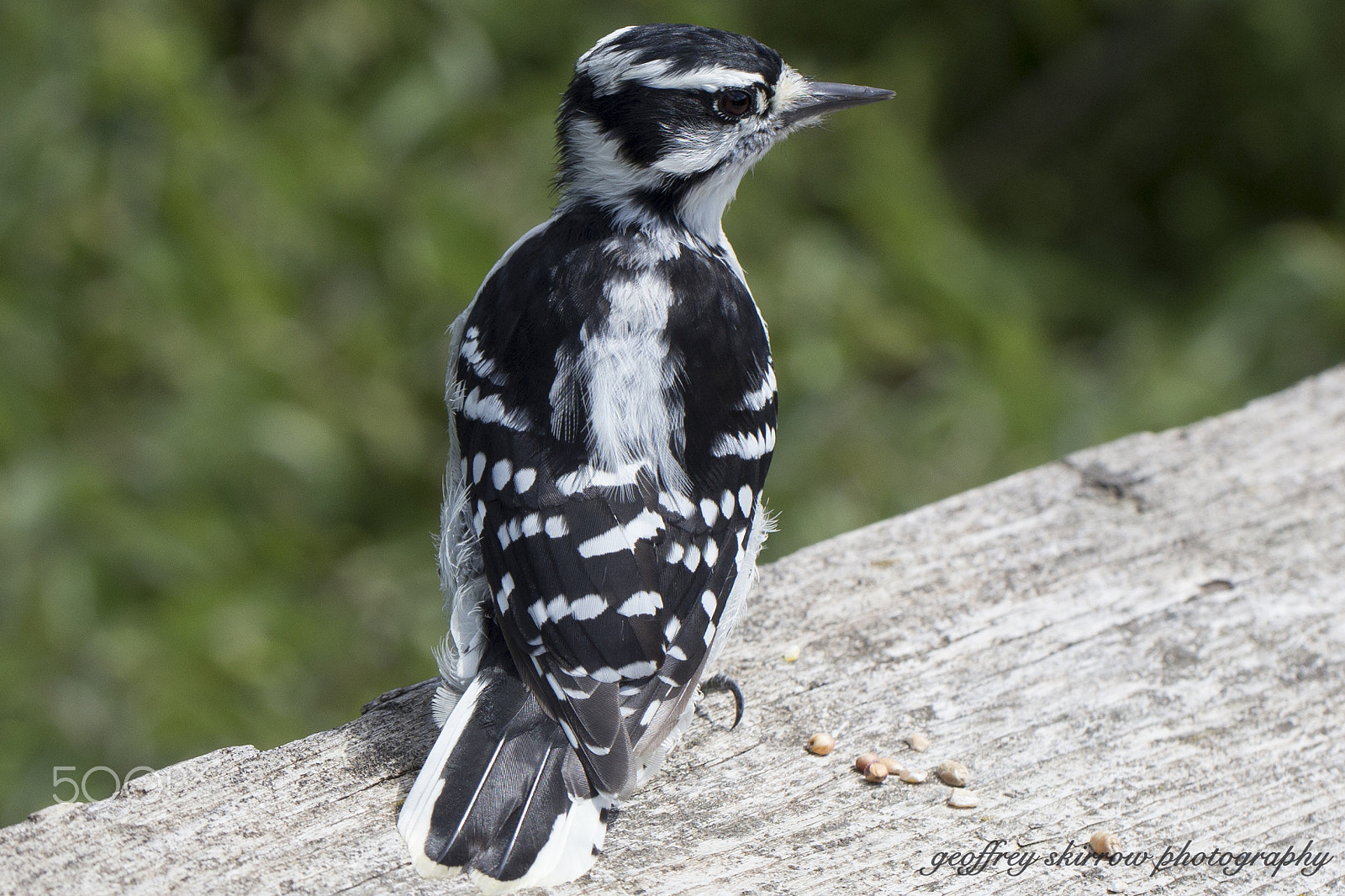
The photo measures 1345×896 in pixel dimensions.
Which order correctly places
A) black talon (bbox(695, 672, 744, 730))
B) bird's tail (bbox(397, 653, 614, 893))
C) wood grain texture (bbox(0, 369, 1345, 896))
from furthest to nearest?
black talon (bbox(695, 672, 744, 730)), wood grain texture (bbox(0, 369, 1345, 896)), bird's tail (bbox(397, 653, 614, 893))

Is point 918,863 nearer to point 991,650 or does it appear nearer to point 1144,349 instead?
point 991,650

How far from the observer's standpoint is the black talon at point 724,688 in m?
2.22

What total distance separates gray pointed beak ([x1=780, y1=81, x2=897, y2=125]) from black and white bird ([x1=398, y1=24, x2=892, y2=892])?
1cm

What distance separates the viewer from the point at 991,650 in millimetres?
2377

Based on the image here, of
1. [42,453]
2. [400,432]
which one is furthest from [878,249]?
[42,453]

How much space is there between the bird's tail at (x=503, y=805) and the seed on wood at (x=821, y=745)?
405mm

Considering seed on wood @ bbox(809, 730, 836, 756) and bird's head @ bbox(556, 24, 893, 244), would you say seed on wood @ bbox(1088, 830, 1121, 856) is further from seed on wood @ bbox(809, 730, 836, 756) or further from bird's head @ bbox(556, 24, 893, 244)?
bird's head @ bbox(556, 24, 893, 244)

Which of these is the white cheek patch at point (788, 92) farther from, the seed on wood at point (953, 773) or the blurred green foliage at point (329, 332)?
the seed on wood at point (953, 773)

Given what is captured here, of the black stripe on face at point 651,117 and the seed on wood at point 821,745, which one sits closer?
the seed on wood at point 821,745

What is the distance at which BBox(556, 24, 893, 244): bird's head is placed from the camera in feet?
8.16

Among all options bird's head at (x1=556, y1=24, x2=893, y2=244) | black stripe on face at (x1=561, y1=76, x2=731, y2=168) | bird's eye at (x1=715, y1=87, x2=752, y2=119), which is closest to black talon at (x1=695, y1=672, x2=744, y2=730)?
bird's head at (x1=556, y1=24, x2=893, y2=244)

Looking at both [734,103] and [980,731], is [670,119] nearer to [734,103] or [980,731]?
[734,103]

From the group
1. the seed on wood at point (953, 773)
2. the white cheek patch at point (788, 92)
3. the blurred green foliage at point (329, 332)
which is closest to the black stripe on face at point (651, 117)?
the white cheek patch at point (788, 92)

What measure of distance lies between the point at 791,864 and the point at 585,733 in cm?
37
